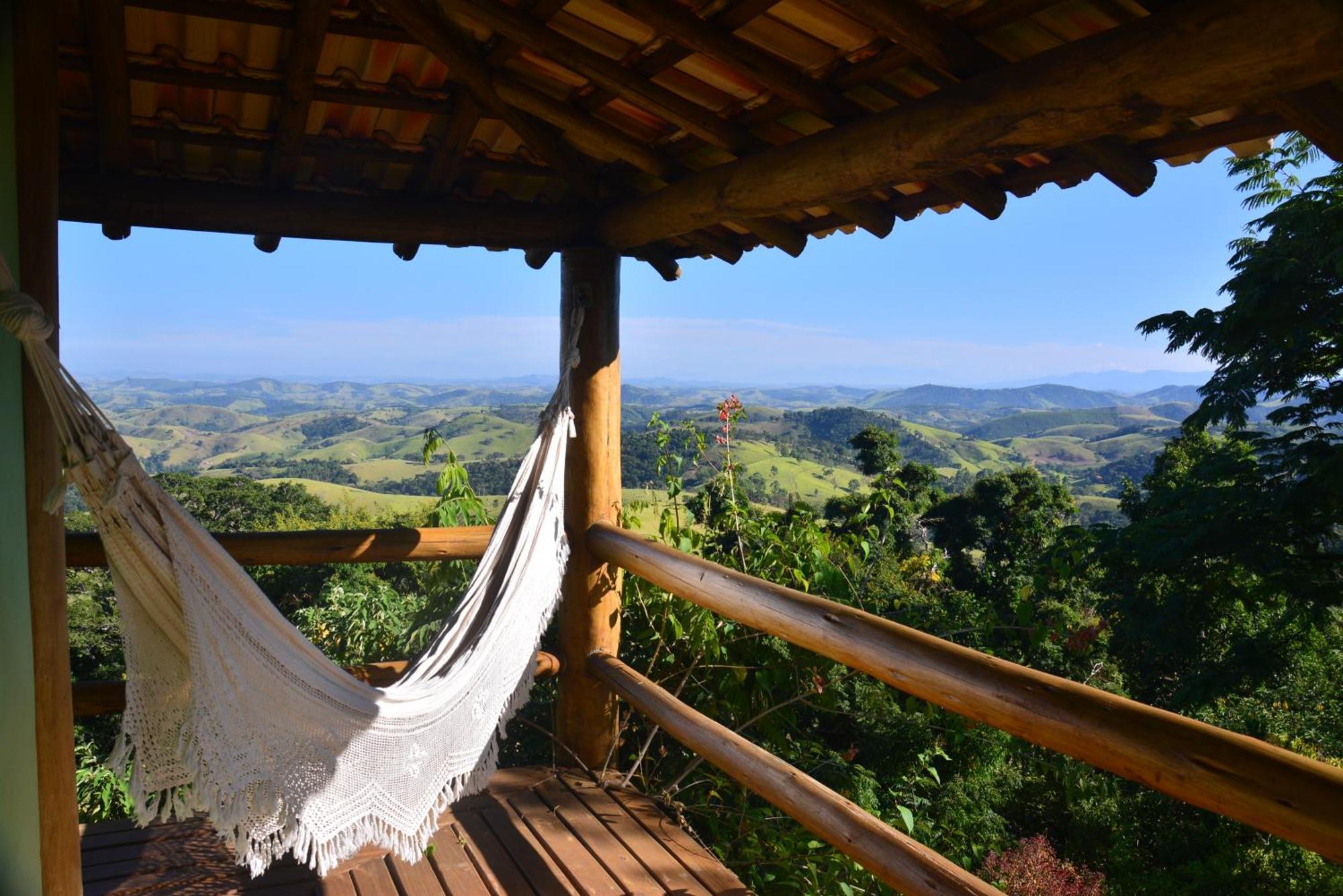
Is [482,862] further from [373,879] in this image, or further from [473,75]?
[473,75]

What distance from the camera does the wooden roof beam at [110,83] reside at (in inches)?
59.9

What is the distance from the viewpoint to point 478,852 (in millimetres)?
1951

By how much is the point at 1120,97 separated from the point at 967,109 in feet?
0.72

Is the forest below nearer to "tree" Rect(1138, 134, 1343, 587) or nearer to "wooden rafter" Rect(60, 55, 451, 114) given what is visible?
"tree" Rect(1138, 134, 1343, 587)

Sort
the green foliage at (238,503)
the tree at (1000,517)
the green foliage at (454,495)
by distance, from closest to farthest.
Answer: the green foliage at (454,495) → the green foliage at (238,503) → the tree at (1000,517)

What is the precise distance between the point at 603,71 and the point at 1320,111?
3.62 feet

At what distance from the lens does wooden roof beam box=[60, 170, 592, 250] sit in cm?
188

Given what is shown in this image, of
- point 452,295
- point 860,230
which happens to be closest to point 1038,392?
point 452,295

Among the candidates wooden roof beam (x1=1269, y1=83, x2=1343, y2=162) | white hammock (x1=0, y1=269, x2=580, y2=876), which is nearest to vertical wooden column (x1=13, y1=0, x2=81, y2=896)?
white hammock (x1=0, y1=269, x2=580, y2=876)

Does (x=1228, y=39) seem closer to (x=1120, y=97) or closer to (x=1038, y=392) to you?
(x=1120, y=97)

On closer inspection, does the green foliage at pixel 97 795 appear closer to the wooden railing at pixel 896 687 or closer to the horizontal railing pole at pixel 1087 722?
the wooden railing at pixel 896 687

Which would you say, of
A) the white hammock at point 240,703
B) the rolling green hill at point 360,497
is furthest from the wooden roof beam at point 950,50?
the rolling green hill at point 360,497

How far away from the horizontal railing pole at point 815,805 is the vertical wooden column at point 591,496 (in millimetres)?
216

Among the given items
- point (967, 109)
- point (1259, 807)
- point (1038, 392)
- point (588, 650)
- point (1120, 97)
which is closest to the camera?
point (1259, 807)
